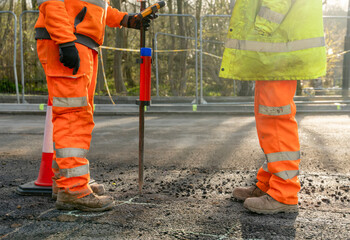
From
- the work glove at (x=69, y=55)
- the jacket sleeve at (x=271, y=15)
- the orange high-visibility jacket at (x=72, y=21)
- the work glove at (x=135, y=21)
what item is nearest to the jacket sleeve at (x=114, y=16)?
the work glove at (x=135, y=21)

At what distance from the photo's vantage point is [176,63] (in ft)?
64.4

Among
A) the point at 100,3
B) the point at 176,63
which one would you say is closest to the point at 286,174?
the point at 100,3

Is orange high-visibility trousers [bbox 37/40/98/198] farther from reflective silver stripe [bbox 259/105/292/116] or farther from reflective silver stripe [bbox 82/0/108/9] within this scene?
reflective silver stripe [bbox 259/105/292/116]

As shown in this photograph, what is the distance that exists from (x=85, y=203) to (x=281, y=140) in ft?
4.89

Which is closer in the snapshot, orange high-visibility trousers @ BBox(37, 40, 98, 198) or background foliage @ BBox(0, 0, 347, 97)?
orange high-visibility trousers @ BBox(37, 40, 98, 198)

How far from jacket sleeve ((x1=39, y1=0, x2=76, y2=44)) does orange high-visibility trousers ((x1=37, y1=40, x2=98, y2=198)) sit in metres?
0.16

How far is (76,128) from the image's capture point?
3.08m

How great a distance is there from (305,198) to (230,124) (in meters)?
5.36

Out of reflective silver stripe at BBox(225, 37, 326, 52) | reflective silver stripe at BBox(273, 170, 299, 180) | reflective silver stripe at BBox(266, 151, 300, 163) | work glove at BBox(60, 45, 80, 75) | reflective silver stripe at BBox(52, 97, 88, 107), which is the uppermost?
reflective silver stripe at BBox(225, 37, 326, 52)

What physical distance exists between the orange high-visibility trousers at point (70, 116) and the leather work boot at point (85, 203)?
0.13 feet

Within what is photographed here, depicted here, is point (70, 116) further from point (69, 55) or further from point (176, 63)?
point (176, 63)

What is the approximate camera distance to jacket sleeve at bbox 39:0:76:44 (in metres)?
2.95

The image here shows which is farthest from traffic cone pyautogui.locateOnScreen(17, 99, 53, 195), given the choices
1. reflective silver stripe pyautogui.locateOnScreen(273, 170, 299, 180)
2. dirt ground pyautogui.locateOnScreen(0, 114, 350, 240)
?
reflective silver stripe pyautogui.locateOnScreen(273, 170, 299, 180)

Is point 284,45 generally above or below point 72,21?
below
